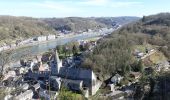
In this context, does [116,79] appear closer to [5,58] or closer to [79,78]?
[79,78]

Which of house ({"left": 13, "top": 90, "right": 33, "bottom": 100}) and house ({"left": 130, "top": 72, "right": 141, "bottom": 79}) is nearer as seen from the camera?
house ({"left": 13, "top": 90, "right": 33, "bottom": 100})

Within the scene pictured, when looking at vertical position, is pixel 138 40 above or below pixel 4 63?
below

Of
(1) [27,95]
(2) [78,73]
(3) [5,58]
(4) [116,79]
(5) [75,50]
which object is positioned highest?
(3) [5,58]

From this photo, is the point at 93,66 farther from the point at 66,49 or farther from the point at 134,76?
the point at 66,49

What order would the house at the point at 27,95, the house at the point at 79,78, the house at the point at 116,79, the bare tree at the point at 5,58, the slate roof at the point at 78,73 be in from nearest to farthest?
the bare tree at the point at 5,58 < the house at the point at 27,95 < the house at the point at 79,78 < the slate roof at the point at 78,73 < the house at the point at 116,79

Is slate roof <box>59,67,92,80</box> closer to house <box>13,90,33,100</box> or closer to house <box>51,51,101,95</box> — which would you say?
house <box>51,51,101,95</box>

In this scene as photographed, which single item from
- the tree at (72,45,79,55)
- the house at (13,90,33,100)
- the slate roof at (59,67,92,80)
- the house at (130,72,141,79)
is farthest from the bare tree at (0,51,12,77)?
the tree at (72,45,79,55)

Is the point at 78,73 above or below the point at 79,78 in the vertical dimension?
above

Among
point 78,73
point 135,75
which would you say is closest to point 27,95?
point 78,73

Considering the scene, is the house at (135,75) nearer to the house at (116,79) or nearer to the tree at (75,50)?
the house at (116,79)

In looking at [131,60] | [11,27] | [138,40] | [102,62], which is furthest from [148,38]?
[11,27]

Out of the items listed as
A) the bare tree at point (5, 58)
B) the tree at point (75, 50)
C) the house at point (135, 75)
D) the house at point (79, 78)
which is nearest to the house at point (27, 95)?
the house at point (79, 78)
